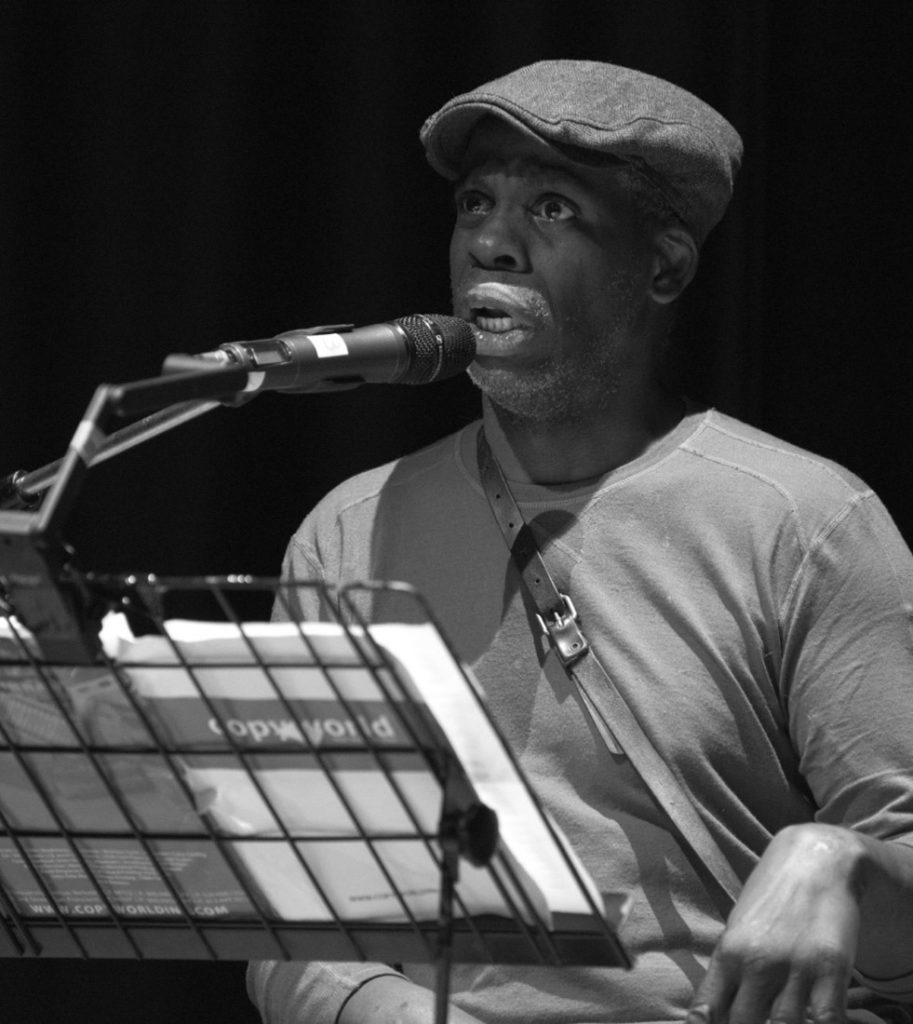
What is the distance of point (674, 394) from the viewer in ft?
6.65

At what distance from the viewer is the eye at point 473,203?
1.94 m

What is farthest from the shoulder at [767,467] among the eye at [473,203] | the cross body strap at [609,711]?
the eye at [473,203]

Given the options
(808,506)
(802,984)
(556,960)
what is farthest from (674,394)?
(556,960)

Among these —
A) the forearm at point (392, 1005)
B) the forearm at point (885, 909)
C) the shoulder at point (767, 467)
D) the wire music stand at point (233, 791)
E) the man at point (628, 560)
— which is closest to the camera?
the wire music stand at point (233, 791)

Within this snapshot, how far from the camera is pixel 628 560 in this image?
185 cm

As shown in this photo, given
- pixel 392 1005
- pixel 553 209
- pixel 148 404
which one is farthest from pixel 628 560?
pixel 148 404

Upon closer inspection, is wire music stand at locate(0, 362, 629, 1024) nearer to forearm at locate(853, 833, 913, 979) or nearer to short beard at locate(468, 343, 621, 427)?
forearm at locate(853, 833, 913, 979)

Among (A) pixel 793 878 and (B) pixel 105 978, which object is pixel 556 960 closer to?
(A) pixel 793 878

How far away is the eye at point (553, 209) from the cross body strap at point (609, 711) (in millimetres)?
328

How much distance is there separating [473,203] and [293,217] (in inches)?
16.3

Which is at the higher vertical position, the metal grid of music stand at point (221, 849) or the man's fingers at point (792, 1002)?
the metal grid of music stand at point (221, 849)

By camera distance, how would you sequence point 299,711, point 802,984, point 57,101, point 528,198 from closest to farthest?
1. point 299,711
2. point 802,984
3. point 528,198
4. point 57,101

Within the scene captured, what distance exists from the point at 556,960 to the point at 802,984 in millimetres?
321

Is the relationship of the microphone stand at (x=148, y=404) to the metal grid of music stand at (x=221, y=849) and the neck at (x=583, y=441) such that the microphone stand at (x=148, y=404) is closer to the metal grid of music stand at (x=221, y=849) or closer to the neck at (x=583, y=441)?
the metal grid of music stand at (x=221, y=849)
